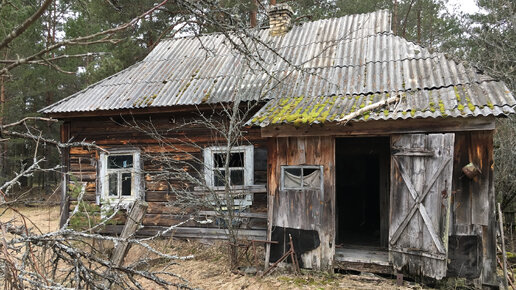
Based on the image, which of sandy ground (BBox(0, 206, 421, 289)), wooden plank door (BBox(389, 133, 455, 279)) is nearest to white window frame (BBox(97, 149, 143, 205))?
sandy ground (BBox(0, 206, 421, 289))

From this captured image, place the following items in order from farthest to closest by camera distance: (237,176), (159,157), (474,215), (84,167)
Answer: (84,167), (237,176), (159,157), (474,215)

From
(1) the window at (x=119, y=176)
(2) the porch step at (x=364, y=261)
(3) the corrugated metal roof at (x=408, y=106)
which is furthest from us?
(1) the window at (x=119, y=176)

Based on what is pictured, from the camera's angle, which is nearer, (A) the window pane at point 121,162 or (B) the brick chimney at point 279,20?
(A) the window pane at point 121,162

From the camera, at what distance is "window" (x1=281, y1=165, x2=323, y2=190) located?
6.30 meters

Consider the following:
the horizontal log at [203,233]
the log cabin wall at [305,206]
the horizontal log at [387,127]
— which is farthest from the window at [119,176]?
the horizontal log at [387,127]

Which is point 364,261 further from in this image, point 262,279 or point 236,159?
point 236,159

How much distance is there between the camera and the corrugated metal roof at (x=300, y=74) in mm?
6660

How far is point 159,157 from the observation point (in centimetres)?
780

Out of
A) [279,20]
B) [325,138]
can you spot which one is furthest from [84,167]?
[279,20]

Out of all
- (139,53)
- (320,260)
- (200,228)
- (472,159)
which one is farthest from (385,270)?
(139,53)

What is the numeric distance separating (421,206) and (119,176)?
667 cm

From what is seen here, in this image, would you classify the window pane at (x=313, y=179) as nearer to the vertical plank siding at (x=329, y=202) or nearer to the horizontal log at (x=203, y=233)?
the vertical plank siding at (x=329, y=202)

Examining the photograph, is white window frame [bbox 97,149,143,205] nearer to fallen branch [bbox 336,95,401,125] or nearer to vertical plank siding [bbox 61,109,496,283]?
vertical plank siding [bbox 61,109,496,283]

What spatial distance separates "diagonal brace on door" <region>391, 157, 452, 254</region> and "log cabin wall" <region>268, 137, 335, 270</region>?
106 cm
